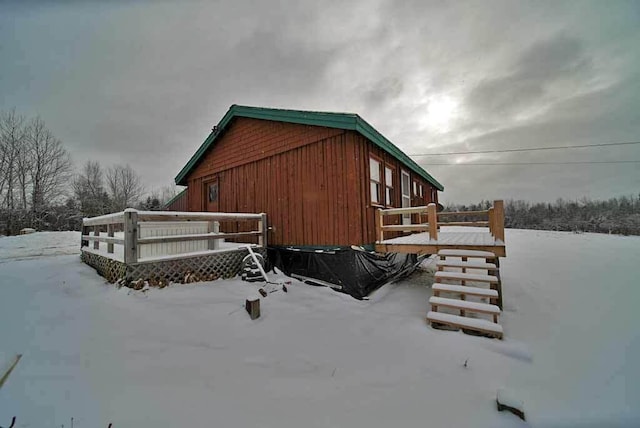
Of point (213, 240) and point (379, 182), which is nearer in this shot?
point (213, 240)

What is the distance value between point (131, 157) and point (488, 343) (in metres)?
32.4

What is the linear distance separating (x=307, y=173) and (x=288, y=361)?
413cm

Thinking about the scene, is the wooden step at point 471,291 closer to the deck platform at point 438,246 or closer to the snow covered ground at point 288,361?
the snow covered ground at point 288,361

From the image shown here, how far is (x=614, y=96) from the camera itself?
28.1ft

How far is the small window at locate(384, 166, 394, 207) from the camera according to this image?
21.1 ft

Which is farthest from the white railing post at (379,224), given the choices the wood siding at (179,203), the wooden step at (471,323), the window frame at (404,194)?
the wood siding at (179,203)

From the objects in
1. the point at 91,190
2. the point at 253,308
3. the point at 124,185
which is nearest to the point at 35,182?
the point at 91,190

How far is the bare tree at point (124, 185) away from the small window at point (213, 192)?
2224 cm

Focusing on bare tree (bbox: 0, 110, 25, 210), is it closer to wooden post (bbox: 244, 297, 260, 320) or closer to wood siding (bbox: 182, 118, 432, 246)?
wood siding (bbox: 182, 118, 432, 246)

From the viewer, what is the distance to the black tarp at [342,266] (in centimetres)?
494

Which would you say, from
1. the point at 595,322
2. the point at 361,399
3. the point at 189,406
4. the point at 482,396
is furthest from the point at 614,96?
the point at 189,406

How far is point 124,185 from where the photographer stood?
1019 inches

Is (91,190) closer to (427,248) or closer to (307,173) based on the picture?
(307,173)

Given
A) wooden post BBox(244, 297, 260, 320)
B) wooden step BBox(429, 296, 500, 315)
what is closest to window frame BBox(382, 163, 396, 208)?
wooden step BBox(429, 296, 500, 315)
